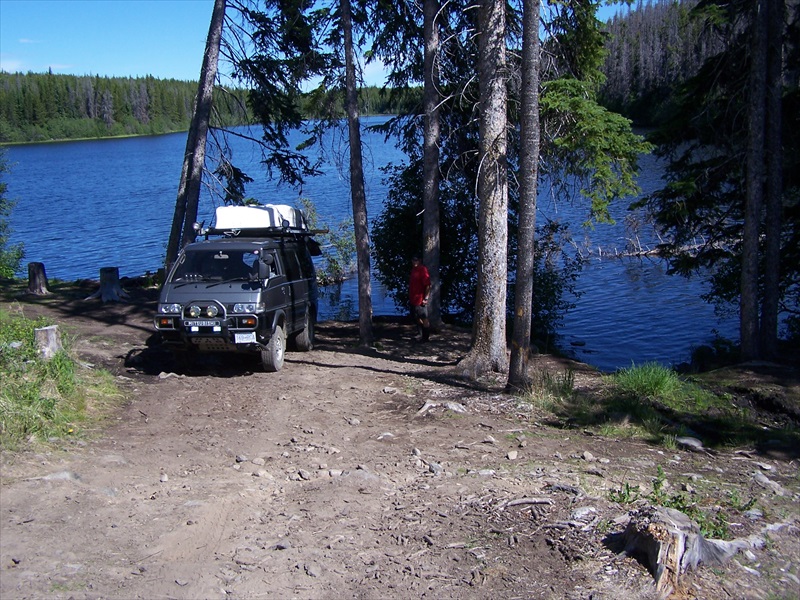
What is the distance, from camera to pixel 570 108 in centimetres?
1167

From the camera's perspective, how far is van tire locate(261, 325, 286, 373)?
39.0 ft

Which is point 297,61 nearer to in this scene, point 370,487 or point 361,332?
point 361,332

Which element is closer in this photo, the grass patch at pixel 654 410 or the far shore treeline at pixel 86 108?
the grass patch at pixel 654 410

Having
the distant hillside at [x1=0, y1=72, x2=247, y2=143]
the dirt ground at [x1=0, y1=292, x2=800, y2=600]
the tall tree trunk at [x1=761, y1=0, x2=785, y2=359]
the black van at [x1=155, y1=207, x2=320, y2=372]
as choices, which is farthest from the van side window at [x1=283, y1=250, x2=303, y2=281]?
the distant hillside at [x1=0, y1=72, x2=247, y2=143]

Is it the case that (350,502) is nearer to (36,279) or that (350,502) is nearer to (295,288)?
(295,288)

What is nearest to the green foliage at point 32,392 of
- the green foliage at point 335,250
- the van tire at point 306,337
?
the van tire at point 306,337

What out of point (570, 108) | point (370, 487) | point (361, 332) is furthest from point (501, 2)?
point (370, 487)

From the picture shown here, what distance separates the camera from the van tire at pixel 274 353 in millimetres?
11875

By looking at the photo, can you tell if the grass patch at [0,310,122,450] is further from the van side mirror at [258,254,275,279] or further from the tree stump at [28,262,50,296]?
the tree stump at [28,262,50,296]

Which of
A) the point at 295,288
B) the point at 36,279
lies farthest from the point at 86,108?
the point at 295,288

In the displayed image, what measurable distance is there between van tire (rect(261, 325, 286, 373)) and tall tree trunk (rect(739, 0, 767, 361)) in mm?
9762

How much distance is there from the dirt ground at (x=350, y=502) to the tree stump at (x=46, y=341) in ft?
3.88

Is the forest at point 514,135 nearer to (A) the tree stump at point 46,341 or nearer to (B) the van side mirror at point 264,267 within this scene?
(B) the van side mirror at point 264,267

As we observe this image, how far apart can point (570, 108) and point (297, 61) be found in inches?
259
